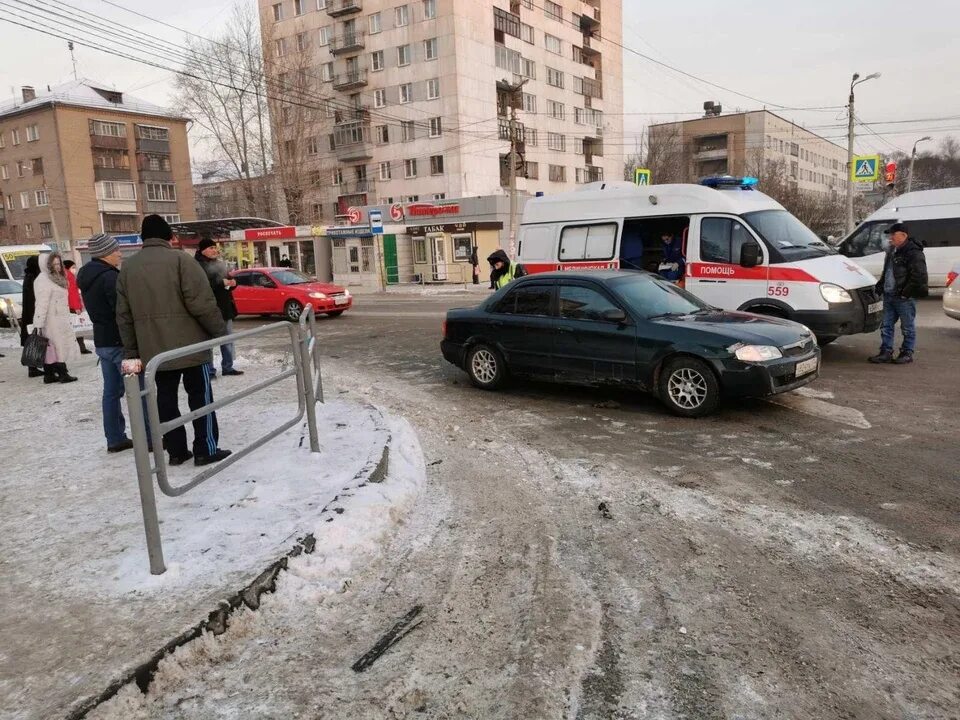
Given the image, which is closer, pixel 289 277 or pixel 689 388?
pixel 689 388

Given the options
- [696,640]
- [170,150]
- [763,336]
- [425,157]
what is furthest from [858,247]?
[170,150]

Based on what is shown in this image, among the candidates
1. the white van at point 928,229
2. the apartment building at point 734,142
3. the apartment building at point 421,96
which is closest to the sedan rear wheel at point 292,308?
the white van at point 928,229

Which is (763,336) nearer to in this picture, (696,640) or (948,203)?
(696,640)

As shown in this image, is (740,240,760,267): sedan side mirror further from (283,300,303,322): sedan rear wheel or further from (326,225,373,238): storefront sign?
(326,225,373,238): storefront sign

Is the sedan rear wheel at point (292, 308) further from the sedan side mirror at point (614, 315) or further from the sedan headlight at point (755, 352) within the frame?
the sedan headlight at point (755, 352)

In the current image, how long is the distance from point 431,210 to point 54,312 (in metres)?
30.8

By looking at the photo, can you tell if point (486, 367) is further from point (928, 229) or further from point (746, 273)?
point (928, 229)

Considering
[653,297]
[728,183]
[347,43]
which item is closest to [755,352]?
[653,297]

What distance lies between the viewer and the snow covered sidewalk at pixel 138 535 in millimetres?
2781

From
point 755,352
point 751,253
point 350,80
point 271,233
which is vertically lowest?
point 755,352

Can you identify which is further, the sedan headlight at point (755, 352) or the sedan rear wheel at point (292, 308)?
the sedan rear wheel at point (292, 308)

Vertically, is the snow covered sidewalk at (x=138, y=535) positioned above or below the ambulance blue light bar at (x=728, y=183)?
below

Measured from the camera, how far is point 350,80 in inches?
2116

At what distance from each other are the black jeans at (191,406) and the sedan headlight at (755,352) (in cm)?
473
